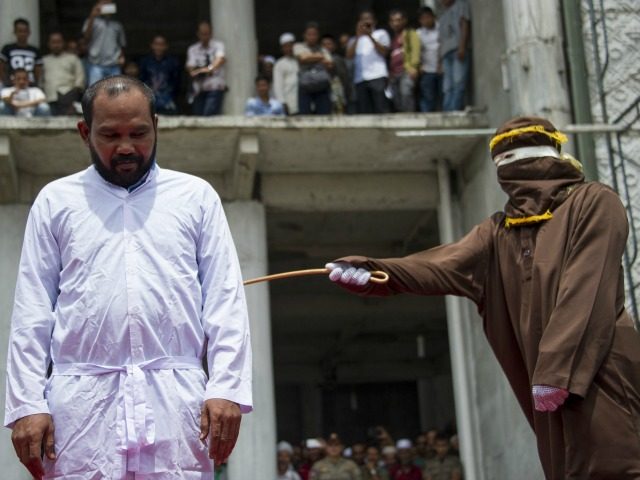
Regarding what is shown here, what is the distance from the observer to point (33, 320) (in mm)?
4156

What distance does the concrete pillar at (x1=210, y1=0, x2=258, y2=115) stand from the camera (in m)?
15.6

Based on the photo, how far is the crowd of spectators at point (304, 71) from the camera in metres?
15.2

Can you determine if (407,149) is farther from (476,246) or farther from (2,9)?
(476,246)

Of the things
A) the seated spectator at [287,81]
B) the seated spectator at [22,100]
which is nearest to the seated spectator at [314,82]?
the seated spectator at [287,81]

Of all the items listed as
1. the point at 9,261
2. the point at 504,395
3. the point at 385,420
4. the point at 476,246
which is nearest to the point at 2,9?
the point at 9,261

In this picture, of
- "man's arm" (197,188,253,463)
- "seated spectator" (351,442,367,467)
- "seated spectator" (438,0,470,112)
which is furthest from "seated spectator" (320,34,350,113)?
"man's arm" (197,188,253,463)

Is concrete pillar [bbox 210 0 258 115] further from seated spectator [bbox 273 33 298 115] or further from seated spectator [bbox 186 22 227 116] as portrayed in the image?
seated spectator [bbox 273 33 298 115]

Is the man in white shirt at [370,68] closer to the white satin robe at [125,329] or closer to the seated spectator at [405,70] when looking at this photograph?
the seated spectator at [405,70]

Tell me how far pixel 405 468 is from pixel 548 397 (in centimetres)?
1163

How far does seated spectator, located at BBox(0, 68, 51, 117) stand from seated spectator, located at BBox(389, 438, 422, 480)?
22.0 feet

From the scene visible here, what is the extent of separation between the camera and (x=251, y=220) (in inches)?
627

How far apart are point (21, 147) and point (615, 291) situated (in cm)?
1064

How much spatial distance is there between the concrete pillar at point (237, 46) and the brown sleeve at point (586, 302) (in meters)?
10.0

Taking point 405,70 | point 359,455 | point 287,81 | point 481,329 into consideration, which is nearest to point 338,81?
point 287,81
